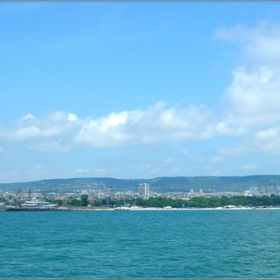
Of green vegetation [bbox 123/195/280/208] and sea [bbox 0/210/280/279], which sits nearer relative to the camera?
sea [bbox 0/210/280/279]

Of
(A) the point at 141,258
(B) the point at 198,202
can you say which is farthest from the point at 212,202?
(A) the point at 141,258

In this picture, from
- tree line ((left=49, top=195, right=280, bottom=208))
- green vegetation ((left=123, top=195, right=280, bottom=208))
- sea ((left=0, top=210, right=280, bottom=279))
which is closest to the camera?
sea ((left=0, top=210, right=280, bottom=279))

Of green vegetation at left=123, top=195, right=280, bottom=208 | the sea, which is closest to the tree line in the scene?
green vegetation at left=123, top=195, right=280, bottom=208

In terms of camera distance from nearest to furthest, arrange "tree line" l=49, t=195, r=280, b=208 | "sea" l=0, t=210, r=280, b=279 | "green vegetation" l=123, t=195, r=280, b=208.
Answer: "sea" l=0, t=210, r=280, b=279 < "tree line" l=49, t=195, r=280, b=208 < "green vegetation" l=123, t=195, r=280, b=208

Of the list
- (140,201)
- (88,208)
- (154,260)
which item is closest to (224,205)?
(140,201)

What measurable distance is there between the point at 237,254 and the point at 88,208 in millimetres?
92070

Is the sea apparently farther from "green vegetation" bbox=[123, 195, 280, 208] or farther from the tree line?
"green vegetation" bbox=[123, 195, 280, 208]

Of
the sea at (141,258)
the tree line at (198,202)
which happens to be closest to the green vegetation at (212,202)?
the tree line at (198,202)

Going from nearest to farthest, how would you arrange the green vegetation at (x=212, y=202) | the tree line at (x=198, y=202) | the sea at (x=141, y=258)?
the sea at (x=141, y=258) → the tree line at (x=198, y=202) → the green vegetation at (x=212, y=202)

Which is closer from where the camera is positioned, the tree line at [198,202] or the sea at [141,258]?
the sea at [141,258]

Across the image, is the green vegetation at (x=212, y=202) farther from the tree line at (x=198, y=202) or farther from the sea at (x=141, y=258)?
the sea at (x=141, y=258)

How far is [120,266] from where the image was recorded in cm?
1795

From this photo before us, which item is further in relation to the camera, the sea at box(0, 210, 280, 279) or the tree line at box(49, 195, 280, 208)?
the tree line at box(49, 195, 280, 208)

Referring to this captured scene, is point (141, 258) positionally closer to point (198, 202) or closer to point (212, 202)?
point (198, 202)
